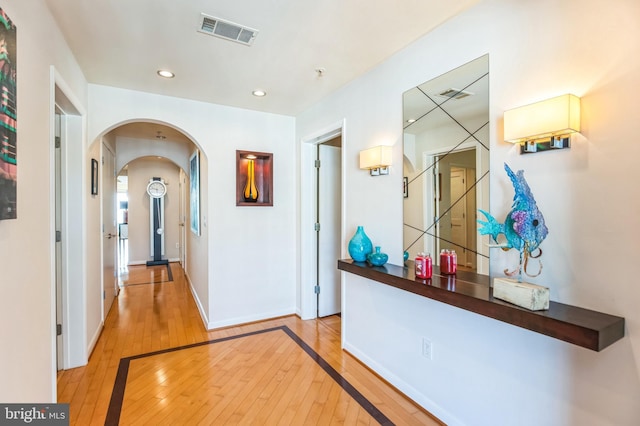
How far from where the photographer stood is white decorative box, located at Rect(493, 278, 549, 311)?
1281 mm

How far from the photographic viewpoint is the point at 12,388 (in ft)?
4.14

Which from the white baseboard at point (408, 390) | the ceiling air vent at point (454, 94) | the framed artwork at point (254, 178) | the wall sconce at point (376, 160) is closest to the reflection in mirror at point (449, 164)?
the ceiling air vent at point (454, 94)

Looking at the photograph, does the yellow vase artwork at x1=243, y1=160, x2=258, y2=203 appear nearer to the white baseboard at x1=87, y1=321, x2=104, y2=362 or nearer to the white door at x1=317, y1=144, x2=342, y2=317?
the white door at x1=317, y1=144, x2=342, y2=317

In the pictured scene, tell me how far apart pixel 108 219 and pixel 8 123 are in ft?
10.3

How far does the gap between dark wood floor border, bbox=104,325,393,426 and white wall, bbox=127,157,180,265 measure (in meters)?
5.05

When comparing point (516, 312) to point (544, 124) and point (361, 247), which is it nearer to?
point (544, 124)

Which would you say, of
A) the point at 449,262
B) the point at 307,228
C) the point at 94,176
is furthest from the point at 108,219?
the point at 449,262

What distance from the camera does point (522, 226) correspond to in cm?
137

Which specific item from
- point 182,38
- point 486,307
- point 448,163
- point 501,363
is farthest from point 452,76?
point 182,38

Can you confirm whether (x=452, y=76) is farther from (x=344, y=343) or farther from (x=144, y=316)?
(x=144, y=316)

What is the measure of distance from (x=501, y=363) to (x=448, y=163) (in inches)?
46.0

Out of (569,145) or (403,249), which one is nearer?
(569,145)

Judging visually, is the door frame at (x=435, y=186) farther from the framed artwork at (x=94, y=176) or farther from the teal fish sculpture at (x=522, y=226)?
the framed artwork at (x=94, y=176)

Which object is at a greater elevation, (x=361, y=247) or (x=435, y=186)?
(x=435, y=186)
